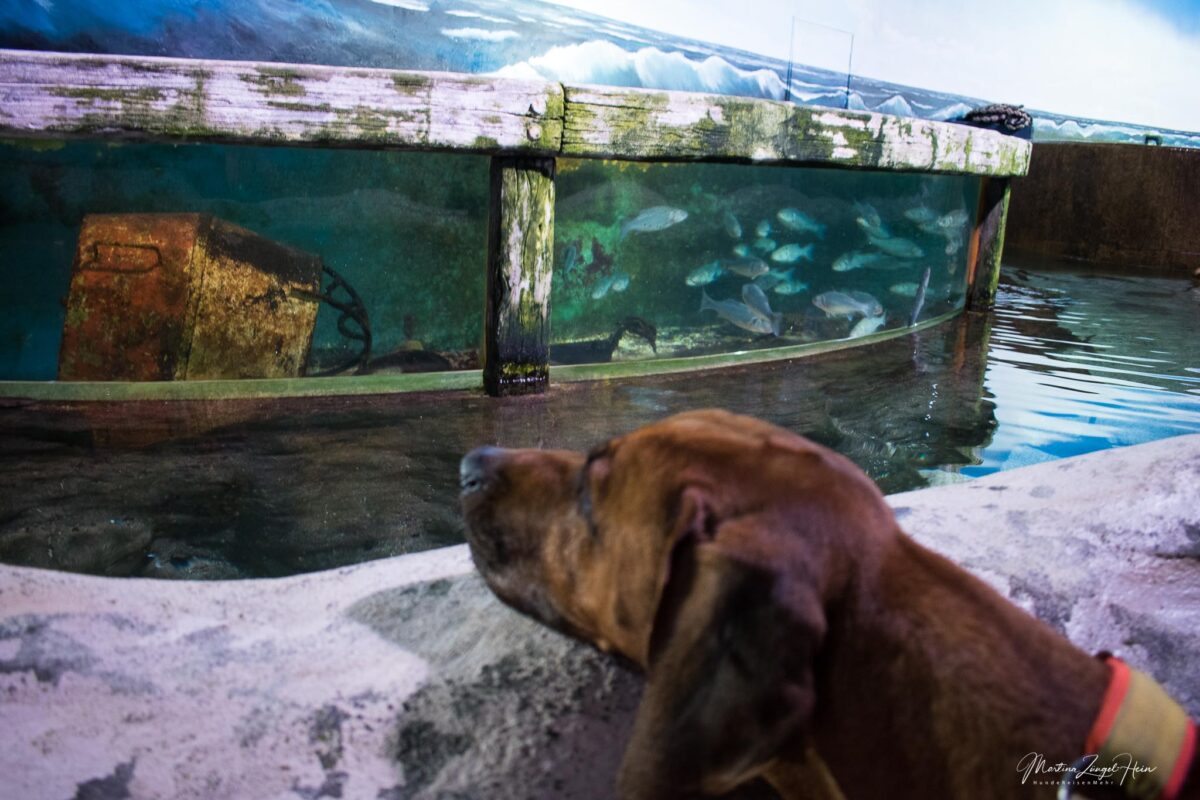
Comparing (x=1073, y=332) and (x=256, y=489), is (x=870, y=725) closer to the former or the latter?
(x=256, y=489)

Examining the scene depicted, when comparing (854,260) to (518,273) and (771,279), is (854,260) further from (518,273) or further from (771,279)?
(518,273)

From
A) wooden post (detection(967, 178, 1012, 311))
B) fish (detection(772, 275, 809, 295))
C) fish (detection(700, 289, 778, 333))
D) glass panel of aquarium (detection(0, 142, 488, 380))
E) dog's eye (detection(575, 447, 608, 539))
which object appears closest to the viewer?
dog's eye (detection(575, 447, 608, 539))

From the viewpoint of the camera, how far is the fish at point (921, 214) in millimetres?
9701

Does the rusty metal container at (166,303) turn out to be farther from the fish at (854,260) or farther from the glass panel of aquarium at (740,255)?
the fish at (854,260)

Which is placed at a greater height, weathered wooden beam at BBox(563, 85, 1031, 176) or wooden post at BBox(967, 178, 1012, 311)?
weathered wooden beam at BBox(563, 85, 1031, 176)

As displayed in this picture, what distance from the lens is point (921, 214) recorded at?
32.0 feet

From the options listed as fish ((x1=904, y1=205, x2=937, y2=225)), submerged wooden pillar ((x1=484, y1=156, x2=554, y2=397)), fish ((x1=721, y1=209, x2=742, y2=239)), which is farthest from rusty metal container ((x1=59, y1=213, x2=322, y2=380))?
fish ((x1=904, y1=205, x2=937, y2=225))

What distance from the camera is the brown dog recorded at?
1094 mm

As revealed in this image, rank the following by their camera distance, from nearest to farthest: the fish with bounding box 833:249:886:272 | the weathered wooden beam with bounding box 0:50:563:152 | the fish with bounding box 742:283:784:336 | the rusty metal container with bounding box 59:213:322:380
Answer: the weathered wooden beam with bounding box 0:50:563:152 → the rusty metal container with bounding box 59:213:322:380 → the fish with bounding box 742:283:784:336 → the fish with bounding box 833:249:886:272

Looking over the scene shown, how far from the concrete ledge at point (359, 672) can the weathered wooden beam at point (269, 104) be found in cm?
343

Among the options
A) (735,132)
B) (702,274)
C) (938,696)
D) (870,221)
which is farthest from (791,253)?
(938,696)

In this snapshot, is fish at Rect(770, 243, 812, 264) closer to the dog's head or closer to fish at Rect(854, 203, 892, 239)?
fish at Rect(854, 203, 892, 239)

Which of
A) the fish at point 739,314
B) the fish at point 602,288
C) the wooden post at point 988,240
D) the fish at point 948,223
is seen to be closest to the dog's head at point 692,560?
the fish at point 602,288

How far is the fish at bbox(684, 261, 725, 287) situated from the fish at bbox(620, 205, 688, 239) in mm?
550
